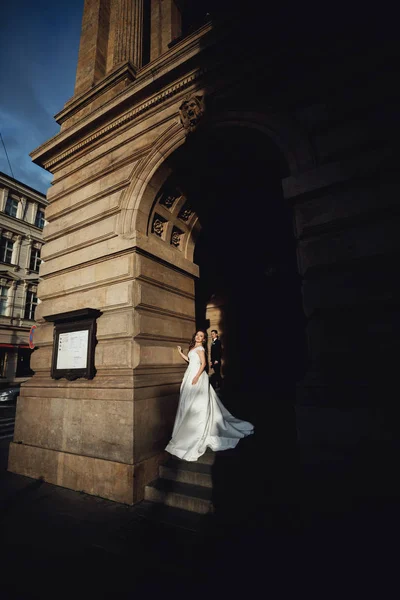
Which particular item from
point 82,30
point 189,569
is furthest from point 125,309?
point 82,30

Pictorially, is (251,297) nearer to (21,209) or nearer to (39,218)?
(21,209)

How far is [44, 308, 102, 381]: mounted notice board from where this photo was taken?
5262 millimetres

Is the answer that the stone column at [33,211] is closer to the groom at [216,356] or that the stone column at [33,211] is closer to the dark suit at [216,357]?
the groom at [216,356]

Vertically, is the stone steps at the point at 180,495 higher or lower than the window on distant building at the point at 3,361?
lower

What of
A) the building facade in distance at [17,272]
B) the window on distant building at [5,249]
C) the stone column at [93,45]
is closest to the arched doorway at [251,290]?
the stone column at [93,45]

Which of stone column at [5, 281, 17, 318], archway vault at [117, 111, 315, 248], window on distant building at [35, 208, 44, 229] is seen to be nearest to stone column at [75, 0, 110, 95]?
archway vault at [117, 111, 315, 248]

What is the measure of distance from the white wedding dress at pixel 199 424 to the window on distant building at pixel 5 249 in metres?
29.3

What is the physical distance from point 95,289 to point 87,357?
139cm

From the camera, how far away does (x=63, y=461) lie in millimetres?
5008

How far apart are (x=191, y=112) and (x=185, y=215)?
2147 millimetres

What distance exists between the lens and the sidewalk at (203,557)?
2.55 meters

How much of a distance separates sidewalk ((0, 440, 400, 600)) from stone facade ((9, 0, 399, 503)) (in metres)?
0.80

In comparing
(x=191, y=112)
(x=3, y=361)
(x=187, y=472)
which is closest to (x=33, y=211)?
(x=3, y=361)

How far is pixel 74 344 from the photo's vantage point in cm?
552
